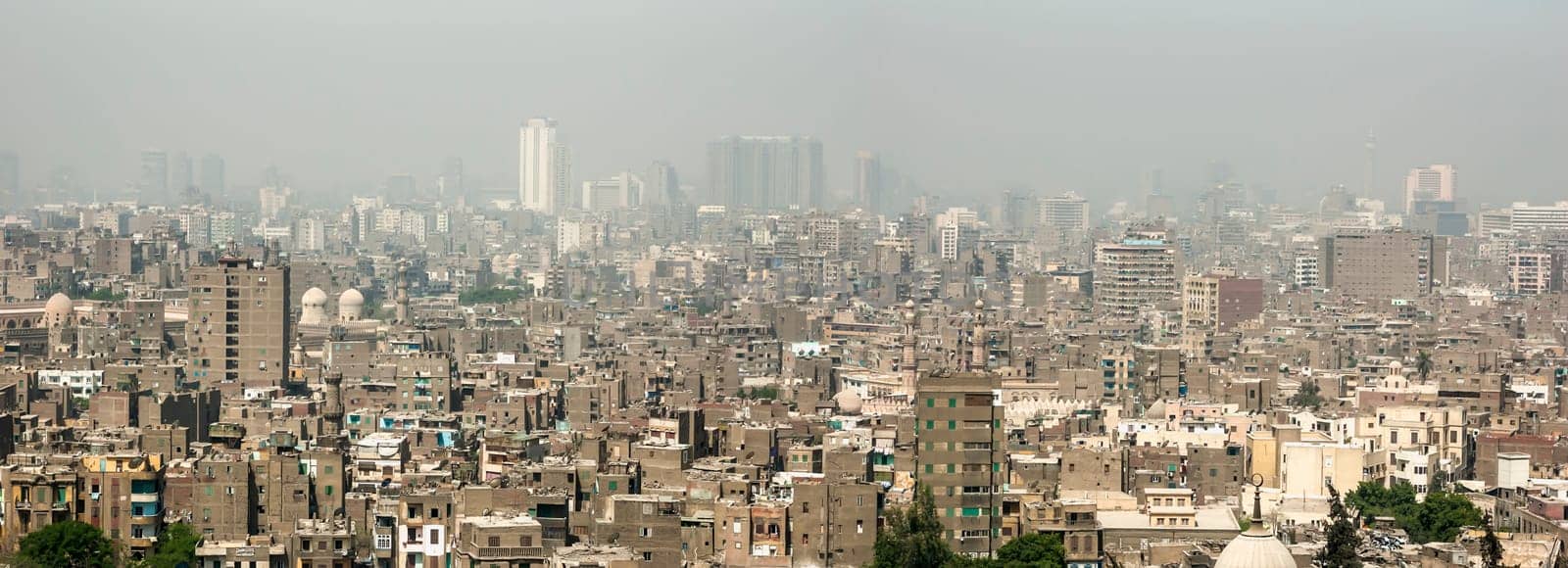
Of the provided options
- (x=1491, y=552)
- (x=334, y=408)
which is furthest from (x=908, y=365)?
(x=1491, y=552)

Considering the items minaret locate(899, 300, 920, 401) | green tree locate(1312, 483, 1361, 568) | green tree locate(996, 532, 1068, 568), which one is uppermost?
minaret locate(899, 300, 920, 401)

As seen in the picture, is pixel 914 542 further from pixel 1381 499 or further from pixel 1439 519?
pixel 1381 499

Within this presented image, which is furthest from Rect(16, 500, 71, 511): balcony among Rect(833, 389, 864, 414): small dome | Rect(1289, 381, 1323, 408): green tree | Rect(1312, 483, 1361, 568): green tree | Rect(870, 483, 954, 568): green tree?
Rect(1289, 381, 1323, 408): green tree

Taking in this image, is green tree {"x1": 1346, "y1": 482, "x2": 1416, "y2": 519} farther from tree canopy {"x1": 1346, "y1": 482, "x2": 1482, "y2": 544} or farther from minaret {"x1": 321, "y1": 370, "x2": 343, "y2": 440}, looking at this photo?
minaret {"x1": 321, "y1": 370, "x2": 343, "y2": 440}

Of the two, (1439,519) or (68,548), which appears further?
(1439,519)

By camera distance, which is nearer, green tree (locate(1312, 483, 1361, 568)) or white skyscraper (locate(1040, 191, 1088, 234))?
green tree (locate(1312, 483, 1361, 568))

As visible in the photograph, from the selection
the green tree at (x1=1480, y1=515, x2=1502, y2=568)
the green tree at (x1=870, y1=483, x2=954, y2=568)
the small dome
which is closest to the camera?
the green tree at (x1=1480, y1=515, x2=1502, y2=568)

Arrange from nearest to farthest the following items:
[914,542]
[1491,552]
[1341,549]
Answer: [1491,552] < [1341,549] < [914,542]
